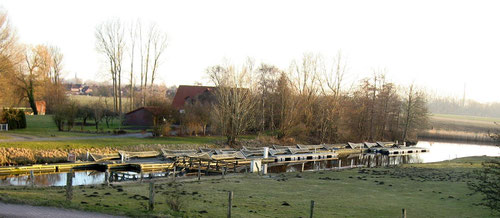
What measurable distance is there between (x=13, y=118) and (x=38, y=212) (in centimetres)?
3660

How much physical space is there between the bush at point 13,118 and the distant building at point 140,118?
15.4 metres

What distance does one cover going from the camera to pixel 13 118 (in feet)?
151

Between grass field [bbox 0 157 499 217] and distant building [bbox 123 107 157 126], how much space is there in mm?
33395

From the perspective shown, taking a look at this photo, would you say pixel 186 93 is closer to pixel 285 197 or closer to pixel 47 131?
pixel 47 131

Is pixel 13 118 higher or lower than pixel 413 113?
lower

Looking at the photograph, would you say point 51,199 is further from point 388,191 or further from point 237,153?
point 237,153

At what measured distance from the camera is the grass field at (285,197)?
16.2 m

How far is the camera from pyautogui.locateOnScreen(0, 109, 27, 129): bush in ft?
149

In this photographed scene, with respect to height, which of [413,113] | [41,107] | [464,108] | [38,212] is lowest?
[38,212]

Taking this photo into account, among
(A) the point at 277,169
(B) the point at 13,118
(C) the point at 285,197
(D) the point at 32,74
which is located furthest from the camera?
(D) the point at 32,74

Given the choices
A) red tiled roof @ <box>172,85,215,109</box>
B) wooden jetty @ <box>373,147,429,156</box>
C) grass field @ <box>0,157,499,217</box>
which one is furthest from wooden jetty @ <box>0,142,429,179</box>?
red tiled roof @ <box>172,85,215,109</box>

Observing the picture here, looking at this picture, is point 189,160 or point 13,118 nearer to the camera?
point 189,160

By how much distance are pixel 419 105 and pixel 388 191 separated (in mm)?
57972

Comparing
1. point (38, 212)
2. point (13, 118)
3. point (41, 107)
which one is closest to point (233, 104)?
point (13, 118)
